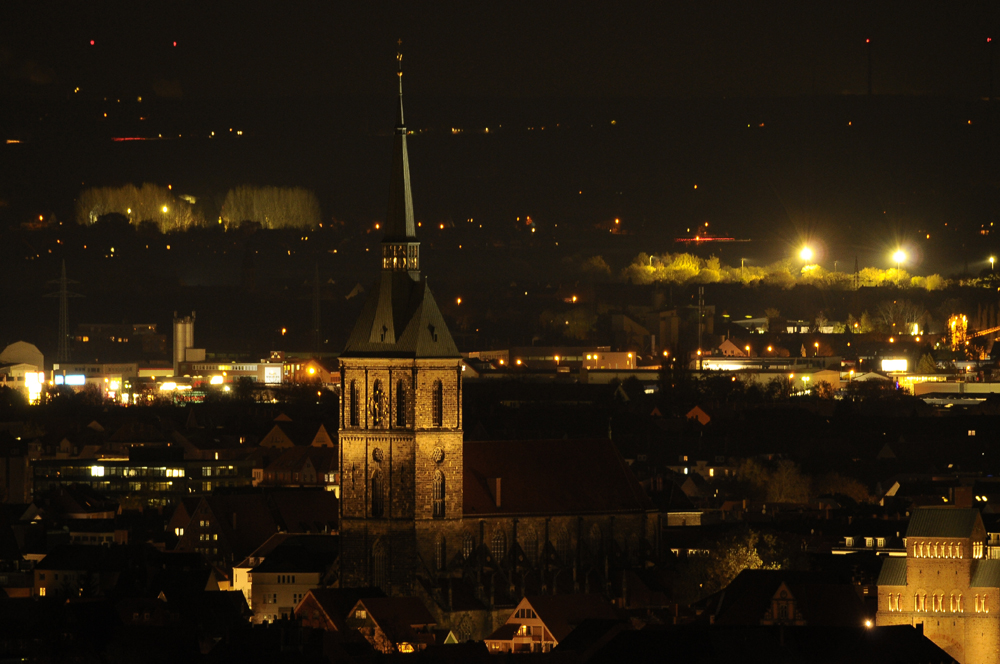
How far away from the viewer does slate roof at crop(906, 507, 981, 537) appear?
246ft

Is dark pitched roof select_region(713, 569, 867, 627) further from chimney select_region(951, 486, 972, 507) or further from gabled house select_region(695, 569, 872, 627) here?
chimney select_region(951, 486, 972, 507)

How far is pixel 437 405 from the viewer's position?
8200 centimetres

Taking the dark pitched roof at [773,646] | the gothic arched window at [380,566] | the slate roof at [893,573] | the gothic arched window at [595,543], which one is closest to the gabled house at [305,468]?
the gothic arched window at [595,543]

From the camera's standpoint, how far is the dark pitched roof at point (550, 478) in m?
84.3

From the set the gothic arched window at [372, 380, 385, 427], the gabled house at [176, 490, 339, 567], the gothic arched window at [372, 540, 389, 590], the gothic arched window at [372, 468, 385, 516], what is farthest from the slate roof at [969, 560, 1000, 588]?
the gabled house at [176, 490, 339, 567]

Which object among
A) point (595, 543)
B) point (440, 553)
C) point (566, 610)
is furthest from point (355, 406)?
point (566, 610)

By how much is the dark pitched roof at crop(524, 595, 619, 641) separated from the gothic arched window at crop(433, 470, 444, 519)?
4923 millimetres

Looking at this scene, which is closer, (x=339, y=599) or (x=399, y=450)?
(x=339, y=599)

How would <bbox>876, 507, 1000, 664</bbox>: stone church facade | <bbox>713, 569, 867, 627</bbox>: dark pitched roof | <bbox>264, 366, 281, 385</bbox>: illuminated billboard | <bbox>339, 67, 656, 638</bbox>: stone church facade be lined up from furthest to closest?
<bbox>264, 366, 281, 385</bbox>: illuminated billboard
<bbox>339, 67, 656, 638</bbox>: stone church facade
<bbox>713, 569, 867, 627</bbox>: dark pitched roof
<bbox>876, 507, 1000, 664</bbox>: stone church facade

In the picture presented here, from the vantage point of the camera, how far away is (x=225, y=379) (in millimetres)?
184125

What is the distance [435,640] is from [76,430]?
75.3 m

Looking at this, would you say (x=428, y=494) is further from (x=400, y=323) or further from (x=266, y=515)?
(x=266, y=515)

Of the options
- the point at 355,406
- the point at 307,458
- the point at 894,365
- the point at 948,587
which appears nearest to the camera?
the point at 948,587

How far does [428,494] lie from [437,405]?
256 cm
